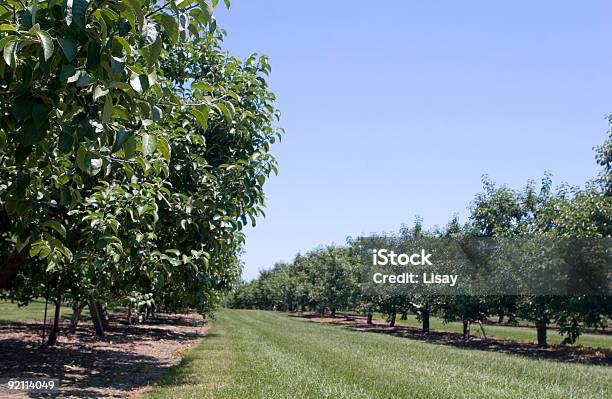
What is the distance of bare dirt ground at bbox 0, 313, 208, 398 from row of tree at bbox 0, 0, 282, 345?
1757 mm

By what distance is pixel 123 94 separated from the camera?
2684 millimetres

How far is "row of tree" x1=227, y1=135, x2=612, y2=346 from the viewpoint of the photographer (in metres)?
21.5

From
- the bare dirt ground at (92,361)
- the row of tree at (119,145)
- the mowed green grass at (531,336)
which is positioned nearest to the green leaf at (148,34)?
the row of tree at (119,145)

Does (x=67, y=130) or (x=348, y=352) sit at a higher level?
(x=67, y=130)

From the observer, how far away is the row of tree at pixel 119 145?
7.48 ft

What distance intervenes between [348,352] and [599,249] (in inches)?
433

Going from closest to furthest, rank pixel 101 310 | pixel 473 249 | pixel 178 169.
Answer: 1. pixel 178 169
2. pixel 101 310
3. pixel 473 249

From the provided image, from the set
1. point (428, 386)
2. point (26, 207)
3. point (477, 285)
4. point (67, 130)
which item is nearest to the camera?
point (67, 130)

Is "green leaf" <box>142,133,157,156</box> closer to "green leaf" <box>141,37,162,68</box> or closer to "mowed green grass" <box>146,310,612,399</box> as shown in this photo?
"green leaf" <box>141,37,162,68</box>

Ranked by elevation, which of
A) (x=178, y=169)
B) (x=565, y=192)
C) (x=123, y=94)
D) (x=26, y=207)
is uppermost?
(x=565, y=192)

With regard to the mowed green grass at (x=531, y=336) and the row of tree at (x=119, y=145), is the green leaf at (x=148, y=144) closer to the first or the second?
the row of tree at (x=119, y=145)

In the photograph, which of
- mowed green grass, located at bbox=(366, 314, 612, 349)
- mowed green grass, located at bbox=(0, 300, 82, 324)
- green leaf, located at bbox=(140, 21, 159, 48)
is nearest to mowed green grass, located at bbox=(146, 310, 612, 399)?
green leaf, located at bbox=(140, 21, 159, 48)

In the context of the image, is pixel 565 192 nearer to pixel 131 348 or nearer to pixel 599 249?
pixel 599 249

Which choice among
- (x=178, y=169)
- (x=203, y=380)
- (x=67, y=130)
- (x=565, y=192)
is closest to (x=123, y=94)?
(x=67, y=130)
